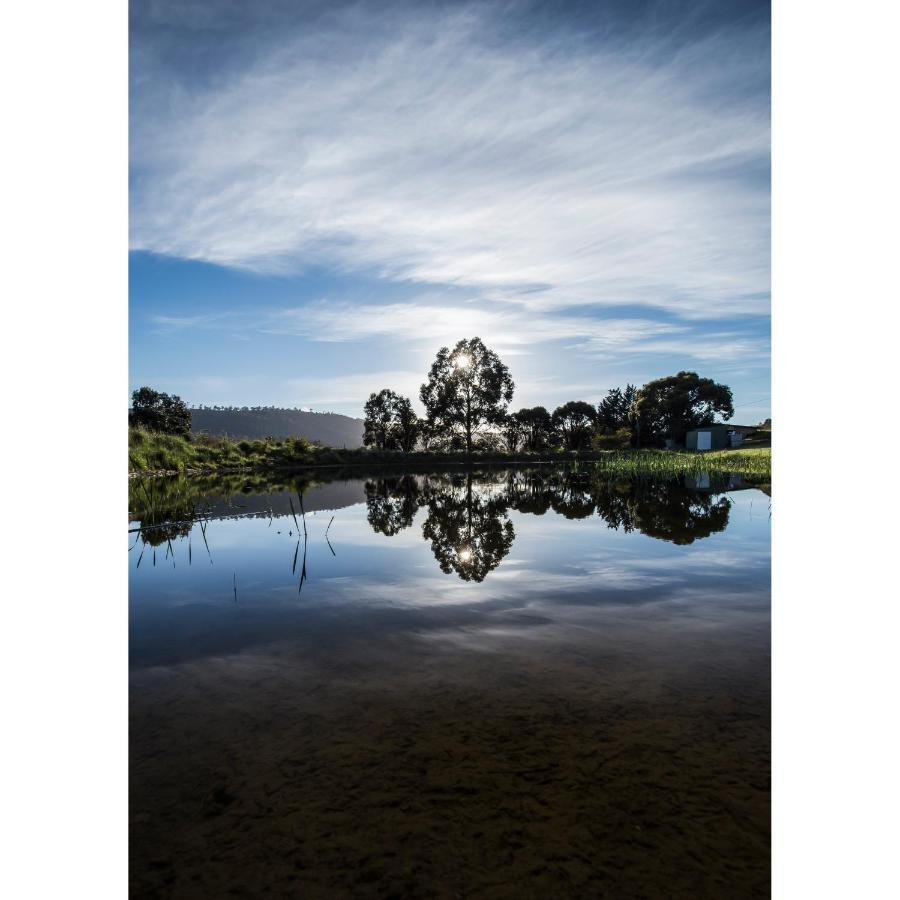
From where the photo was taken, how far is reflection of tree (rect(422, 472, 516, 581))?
769cm

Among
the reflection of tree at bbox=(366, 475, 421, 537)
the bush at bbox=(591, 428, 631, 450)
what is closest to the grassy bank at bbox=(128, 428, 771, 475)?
the bush at bbox=(591, 428, 631, 450)

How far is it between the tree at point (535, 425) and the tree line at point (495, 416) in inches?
6.0

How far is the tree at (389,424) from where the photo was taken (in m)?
57.5

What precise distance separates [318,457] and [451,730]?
40.9 meters

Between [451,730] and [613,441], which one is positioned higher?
[613,441]

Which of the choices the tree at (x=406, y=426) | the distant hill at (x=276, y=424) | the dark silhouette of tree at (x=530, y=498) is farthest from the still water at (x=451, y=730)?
the distant hill at (x=276, y=424)

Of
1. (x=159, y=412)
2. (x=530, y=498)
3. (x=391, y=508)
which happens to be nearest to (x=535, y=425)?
(x=159, y=412)

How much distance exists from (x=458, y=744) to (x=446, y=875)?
2.94 ft

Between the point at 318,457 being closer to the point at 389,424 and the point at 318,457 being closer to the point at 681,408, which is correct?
the point at 389,424

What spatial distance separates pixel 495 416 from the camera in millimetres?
56688

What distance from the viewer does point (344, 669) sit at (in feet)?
13.1
